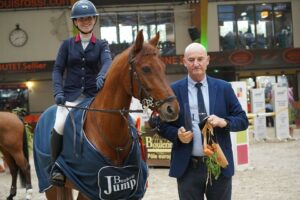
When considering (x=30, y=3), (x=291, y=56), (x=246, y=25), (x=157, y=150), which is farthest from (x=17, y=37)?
(x=157, y=150)

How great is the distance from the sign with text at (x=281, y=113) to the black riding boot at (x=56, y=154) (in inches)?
514

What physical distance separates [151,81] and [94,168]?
1.01 metres

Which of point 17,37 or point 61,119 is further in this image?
point 17,37

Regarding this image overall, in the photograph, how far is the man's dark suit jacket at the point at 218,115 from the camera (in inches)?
152

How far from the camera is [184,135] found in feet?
12.0

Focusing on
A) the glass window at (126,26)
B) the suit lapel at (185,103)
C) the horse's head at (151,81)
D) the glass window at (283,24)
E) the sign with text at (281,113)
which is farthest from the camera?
the glass window at (283,24)

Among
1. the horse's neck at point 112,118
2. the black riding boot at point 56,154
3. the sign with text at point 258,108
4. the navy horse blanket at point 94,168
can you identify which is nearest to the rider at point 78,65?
the black riding boot at point 56,154

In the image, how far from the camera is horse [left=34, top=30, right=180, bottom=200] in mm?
4004

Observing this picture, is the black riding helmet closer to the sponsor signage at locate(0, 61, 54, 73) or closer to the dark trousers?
the dark trousers

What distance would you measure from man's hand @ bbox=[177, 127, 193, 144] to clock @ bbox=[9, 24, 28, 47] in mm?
26196

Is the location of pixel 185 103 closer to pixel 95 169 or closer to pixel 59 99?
pixel 95 169

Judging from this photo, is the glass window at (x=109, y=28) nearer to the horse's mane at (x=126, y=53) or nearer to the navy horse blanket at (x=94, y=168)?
the navy horse blanket at (x=94, y=168)

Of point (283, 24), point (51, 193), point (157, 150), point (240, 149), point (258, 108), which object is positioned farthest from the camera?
point (283, 24)

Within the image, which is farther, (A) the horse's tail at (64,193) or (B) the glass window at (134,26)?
(B) the glass window at (134,26)
